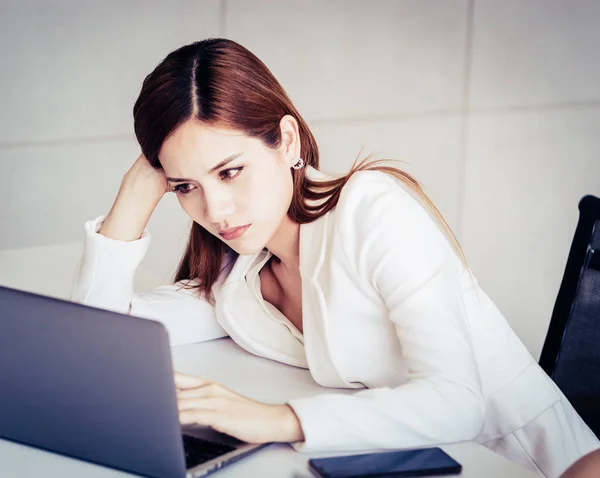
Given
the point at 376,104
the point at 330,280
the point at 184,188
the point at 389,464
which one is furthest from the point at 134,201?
Answer: the point at 376,104

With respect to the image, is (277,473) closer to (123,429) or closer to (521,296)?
(123,429)

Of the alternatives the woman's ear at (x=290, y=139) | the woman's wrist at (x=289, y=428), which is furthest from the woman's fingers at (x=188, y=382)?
the woman's ear at (x=290, y=139)

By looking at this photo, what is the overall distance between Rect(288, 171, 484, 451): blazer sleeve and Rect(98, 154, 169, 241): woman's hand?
45 centimetres

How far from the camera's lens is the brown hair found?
49.3 inches

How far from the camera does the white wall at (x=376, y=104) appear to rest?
96.0 inches

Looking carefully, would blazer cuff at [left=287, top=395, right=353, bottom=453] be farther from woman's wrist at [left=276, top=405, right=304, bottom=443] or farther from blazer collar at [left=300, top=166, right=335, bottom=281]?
blazer collar at [left=300, top=166, right=335, bottom=281]

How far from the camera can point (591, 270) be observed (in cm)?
137

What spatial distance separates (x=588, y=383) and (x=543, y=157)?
213cm

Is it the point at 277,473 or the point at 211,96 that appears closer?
the point at 277,473

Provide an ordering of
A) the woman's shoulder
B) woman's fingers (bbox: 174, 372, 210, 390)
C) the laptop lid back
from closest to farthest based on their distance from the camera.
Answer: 1. the laptop lid back
2. woman's fingers (bbox: 174, 372, 210, 390)
3. the woman's shoulder

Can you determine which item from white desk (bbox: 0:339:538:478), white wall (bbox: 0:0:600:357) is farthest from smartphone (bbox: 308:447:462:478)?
white wall (bbox: 0:0:600:357)

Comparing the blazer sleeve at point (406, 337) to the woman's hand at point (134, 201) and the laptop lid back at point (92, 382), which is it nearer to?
the laptop lid back at point (92, 382)

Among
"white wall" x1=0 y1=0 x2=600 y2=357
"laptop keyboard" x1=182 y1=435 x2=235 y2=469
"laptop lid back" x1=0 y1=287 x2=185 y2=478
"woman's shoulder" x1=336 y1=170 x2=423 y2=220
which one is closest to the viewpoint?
"laptop lid back" x1=0 y1=287 x2=185 y2=478

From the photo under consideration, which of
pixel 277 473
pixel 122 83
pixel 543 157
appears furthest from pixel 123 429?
pixel 543 157
